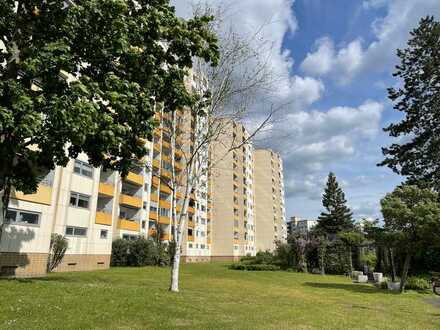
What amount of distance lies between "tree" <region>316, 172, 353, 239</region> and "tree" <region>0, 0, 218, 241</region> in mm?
67810

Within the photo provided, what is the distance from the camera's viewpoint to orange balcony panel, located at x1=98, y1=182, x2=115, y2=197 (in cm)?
3510

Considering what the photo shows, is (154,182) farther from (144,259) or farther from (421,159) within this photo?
(421,159)

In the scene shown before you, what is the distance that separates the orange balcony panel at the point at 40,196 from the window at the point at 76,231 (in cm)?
812

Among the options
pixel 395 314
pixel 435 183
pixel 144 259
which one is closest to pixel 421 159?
pixel 435 183

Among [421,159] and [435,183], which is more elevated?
[421,159]

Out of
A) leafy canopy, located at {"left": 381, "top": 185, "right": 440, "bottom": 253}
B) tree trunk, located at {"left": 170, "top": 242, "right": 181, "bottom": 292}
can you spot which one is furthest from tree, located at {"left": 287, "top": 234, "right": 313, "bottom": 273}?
tree trunk, located at {"left": 170, "top": 242, "right": 181, "bottom": 292}

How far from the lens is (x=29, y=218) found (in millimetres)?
21641

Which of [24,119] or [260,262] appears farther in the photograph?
[260,262]

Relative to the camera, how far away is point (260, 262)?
45.8 metres

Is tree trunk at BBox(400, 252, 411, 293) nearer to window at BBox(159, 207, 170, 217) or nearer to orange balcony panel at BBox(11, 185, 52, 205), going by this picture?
orange balcony panel at BBox(11, 185, 52, 205)

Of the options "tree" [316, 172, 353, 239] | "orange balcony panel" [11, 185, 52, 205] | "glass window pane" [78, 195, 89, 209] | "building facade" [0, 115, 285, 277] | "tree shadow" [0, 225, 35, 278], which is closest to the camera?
"tree shadow" [0, 225, 35, 278]

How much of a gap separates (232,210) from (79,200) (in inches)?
1916

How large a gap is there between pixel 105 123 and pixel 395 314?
13.3 meters

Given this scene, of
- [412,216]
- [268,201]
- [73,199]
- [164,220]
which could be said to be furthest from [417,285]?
[268,201]
